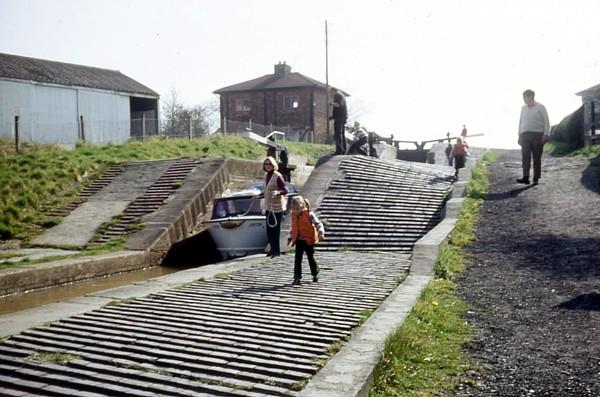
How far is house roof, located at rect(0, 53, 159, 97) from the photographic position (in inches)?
1116

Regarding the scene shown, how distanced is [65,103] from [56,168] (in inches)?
444

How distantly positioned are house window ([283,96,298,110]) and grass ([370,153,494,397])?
47.3 meters

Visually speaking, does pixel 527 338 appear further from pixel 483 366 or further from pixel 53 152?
pixel 53 152

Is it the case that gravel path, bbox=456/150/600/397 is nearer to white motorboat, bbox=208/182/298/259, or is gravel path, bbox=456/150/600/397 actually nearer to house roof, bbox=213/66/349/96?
white motorboat, bbox=208/182/298/259

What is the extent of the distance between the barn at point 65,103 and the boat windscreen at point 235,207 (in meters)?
11.8

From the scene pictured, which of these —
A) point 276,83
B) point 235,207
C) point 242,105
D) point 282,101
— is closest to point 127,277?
point 235,207

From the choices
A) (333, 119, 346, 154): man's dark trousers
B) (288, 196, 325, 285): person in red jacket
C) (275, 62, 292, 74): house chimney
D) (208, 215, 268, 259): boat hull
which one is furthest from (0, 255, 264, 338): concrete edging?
(275, 62, 292, 74): house chimney

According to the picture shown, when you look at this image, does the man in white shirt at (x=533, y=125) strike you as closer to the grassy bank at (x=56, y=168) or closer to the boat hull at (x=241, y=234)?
the boat hull at (x=241, y=234)

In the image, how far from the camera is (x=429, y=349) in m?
5.25

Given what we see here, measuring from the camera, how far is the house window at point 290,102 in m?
54.8

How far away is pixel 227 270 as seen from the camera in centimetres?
1000

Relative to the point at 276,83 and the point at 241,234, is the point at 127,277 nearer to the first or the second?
the point at 241,234

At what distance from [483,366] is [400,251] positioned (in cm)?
680

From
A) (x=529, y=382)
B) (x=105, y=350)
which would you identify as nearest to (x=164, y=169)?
(x=105, y=350)
